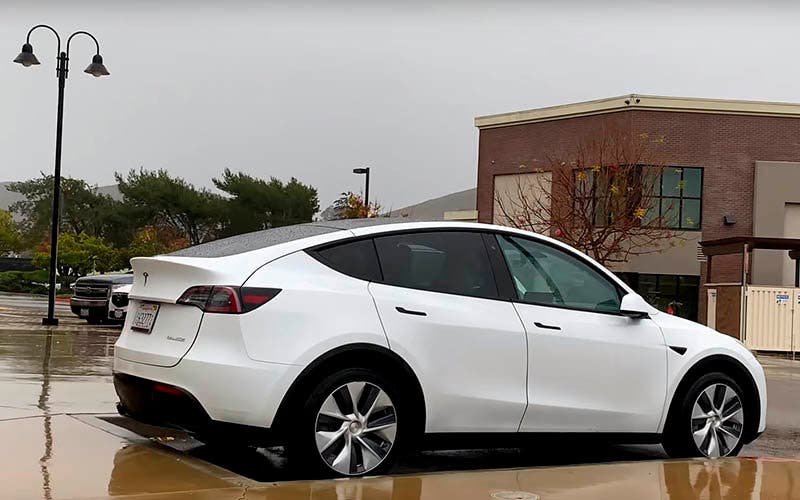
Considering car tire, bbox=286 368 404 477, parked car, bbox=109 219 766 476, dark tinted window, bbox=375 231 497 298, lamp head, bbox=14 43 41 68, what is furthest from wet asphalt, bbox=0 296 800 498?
lamp head, bbox=14 43 41 68

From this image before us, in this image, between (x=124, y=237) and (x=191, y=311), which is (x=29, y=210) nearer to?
(x=124, y=237)

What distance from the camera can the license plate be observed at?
6342 millimetres

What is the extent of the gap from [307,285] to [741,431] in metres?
3.63

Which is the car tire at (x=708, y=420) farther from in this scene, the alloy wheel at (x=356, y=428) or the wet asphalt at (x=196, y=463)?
the alloy wheel at (x=356, y=428)

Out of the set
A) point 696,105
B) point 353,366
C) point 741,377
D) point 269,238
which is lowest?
point 741,377

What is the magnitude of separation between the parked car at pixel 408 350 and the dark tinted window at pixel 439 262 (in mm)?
10

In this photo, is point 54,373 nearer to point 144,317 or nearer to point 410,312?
point 144,317

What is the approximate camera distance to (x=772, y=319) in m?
27.8

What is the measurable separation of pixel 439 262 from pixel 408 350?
0.76 m

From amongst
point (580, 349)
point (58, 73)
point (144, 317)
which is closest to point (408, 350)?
point (580, 349)

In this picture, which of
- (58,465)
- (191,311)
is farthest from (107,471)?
(191,311)

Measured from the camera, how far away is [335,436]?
597 centimetres

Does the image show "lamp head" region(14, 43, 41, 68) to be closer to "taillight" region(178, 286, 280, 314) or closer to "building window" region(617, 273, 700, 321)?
"taillight" region(178, 286, 280, 314)

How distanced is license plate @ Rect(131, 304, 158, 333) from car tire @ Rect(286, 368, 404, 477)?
1178 millimetres
